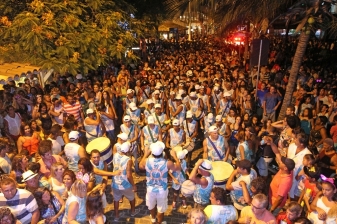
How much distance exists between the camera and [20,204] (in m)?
4.27

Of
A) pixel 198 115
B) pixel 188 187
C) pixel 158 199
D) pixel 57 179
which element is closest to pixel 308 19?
pixel 198 115

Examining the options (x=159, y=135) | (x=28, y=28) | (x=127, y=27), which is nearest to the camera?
(x=159, y=135)

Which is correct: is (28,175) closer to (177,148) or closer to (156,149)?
(156,149)

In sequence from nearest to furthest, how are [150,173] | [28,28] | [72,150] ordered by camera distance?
[150,173]
[72,150]
[28,28]

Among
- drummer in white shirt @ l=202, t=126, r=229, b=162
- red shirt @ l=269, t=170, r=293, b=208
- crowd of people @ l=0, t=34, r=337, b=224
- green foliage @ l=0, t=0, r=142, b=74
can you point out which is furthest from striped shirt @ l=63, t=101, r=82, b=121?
red shirt @ l=269, t=170, r=293, b=208

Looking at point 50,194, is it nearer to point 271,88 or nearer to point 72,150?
point 72,150

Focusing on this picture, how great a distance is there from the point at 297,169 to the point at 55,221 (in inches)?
160

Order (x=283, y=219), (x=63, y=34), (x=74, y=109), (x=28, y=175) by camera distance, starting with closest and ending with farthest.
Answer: (x=283, y=219) < (x=28, y=175) < (x=74, y=109) < (x=63, y=34)

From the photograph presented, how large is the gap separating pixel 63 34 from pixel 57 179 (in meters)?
5.93

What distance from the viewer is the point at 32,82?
10906 millimetres

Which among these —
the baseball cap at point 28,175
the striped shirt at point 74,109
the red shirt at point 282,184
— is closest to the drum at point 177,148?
the red shirt at point 282,184

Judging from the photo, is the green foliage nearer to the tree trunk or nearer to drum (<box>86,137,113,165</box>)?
drum (<box>86,137,113,165</box>)

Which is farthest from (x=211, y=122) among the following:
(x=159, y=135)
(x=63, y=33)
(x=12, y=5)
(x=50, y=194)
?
(x=12, y=5)

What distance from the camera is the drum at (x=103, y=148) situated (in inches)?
254
